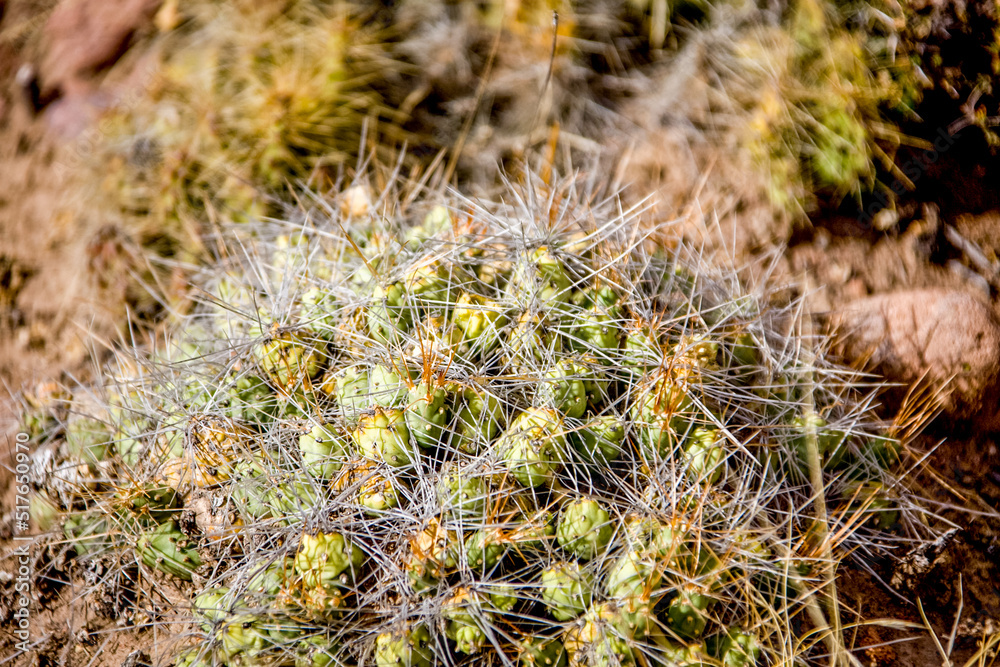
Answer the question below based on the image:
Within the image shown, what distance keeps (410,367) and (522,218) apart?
2.12ft

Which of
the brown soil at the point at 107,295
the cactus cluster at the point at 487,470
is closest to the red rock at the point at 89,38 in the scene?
the brown soil at the point at 107,295

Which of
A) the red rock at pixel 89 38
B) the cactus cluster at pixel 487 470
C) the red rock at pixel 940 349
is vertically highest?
the red rock at pixel 89 38

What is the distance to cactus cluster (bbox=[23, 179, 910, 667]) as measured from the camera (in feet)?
4.68

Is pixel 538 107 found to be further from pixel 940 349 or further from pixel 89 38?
pixel 89 38

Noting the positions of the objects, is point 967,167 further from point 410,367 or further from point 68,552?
point 68,552

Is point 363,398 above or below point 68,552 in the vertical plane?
above

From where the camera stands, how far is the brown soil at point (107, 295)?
6.06 ft

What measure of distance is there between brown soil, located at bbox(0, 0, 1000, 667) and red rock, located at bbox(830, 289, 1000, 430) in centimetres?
13

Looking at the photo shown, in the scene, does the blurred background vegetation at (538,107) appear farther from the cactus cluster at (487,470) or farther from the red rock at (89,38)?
the cactus cluster at (487,470)

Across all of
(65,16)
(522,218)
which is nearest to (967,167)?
(522,218)

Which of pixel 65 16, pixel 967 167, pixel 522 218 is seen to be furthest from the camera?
pixel 65 16

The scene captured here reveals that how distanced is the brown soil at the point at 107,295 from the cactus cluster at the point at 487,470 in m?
0.26

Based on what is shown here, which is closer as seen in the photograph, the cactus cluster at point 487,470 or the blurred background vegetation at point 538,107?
the cactus cluster at point 487,470

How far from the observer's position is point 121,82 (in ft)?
10.5
